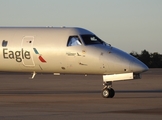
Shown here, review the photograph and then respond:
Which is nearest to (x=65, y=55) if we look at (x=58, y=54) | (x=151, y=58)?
(x=58, y=54)

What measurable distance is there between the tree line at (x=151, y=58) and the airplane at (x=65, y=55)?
61.4 meters

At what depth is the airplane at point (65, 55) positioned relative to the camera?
25.6 meters

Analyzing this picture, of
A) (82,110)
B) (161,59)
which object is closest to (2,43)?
(82,110)

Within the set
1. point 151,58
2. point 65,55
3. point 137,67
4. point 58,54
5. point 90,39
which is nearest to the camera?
point 137,67

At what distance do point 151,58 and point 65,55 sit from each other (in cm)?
6560

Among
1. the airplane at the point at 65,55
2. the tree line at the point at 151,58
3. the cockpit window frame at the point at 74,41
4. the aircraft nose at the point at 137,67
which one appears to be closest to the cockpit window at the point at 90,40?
the airplane at the point at 65,55

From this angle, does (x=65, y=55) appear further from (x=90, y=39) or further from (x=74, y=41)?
(x=90, y=39)

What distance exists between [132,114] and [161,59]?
7570 centimetres

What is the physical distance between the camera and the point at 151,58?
91312 mm

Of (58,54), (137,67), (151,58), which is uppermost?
(151,58)

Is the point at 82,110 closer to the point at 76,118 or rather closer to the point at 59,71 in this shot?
the point at 76,118

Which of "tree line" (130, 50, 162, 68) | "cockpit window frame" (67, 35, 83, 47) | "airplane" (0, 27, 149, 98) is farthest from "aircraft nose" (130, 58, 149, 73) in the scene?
"tree line" (130, 50, 162, 68)

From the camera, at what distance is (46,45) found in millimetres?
27234

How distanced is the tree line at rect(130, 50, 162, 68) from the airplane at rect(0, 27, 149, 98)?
6145 cm
